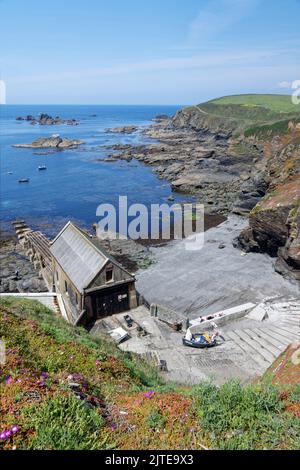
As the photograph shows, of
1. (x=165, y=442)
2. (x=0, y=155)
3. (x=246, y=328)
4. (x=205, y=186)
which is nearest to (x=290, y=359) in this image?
(x=246, y=328)

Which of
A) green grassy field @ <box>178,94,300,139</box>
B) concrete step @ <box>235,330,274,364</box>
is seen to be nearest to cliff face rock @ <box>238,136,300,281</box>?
concrete step @ <box>235,330,274,364</box>

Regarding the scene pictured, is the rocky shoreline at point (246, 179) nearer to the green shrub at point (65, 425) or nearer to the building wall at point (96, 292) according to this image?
the building wall at point (96, 292)

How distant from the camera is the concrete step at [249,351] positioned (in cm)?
2151

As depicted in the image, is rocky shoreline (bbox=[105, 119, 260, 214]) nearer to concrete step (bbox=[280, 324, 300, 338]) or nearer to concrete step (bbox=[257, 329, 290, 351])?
concrete step (bbox=[280, 324, 300, 338])

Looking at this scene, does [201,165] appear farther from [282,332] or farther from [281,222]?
[282,332]

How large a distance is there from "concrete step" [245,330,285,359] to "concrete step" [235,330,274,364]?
0.21 metres

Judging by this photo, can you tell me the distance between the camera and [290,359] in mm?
17234

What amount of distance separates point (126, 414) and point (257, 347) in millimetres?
16640

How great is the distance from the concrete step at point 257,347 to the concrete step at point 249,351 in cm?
19

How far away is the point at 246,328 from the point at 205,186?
186 ft

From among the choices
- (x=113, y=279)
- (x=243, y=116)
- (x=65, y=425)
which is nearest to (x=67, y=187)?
(x=113, y=279)

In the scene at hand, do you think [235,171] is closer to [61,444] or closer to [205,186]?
[205,186]

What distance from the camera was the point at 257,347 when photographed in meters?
23.6

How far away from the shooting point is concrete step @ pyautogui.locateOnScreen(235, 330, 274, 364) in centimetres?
2216
